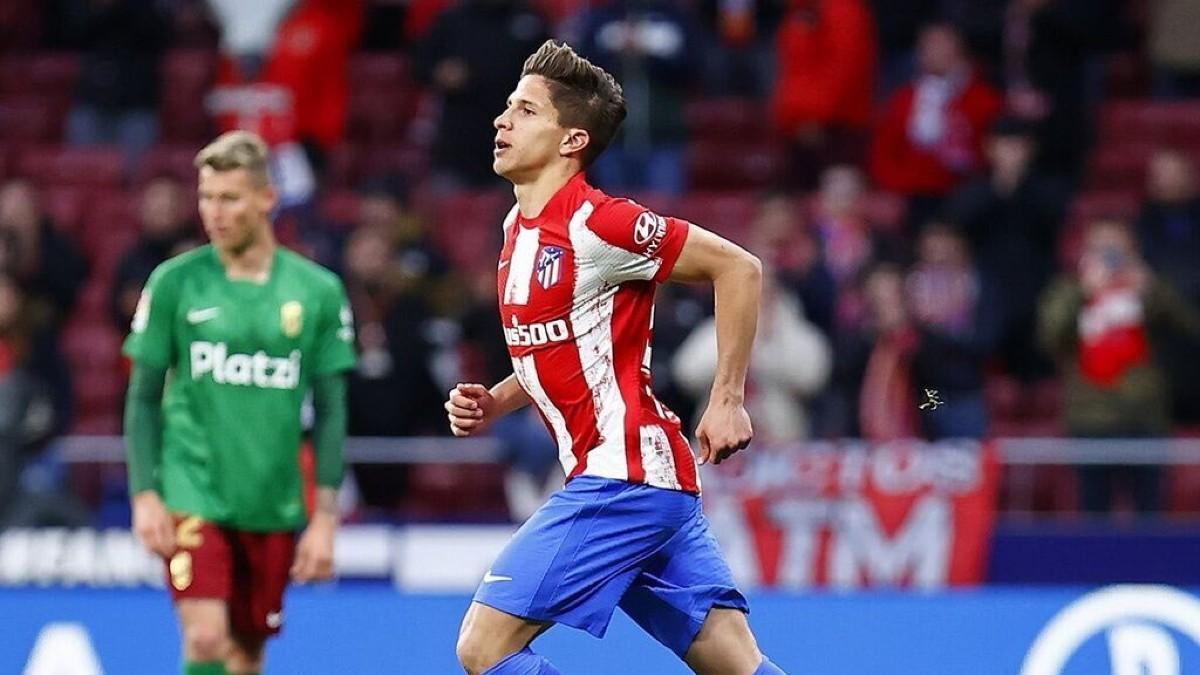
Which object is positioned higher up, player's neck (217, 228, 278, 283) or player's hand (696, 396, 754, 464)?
player's neck (217, 228, 278, 283)

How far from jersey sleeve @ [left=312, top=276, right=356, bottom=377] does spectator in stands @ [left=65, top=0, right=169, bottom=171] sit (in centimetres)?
766

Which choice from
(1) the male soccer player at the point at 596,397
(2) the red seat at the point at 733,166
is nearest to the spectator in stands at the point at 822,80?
(2) the red seat at the point at 733,166

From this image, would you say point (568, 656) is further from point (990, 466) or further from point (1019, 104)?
point (1019, 104)

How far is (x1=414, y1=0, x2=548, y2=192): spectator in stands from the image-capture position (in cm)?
1300

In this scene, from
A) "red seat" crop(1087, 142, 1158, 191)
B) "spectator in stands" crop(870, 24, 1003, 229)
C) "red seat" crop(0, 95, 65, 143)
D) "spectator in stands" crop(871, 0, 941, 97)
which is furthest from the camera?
"red seat" crop(0, 95, 65, 143)

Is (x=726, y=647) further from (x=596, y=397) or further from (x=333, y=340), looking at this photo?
(x=333, y=340)

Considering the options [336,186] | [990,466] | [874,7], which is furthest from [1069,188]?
[336,186]

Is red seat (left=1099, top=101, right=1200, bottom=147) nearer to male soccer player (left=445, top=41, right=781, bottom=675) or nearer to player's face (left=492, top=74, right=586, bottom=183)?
male soccer player (left=445, top=41, right=781, bottom=675)

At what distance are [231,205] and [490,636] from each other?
2.05 metres

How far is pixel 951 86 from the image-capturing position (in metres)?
13.4

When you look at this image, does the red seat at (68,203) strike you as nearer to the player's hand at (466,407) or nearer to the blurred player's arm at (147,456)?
the blurred player's arm at (147,456)

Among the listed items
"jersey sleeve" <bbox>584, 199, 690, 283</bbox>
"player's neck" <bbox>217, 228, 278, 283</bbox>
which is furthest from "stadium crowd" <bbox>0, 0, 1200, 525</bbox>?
"jersey sleeve" <bbox>584, 199, 690, 283</bbox>

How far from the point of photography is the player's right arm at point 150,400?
687 centimetres

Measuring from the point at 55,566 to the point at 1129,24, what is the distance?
26.5 ft
